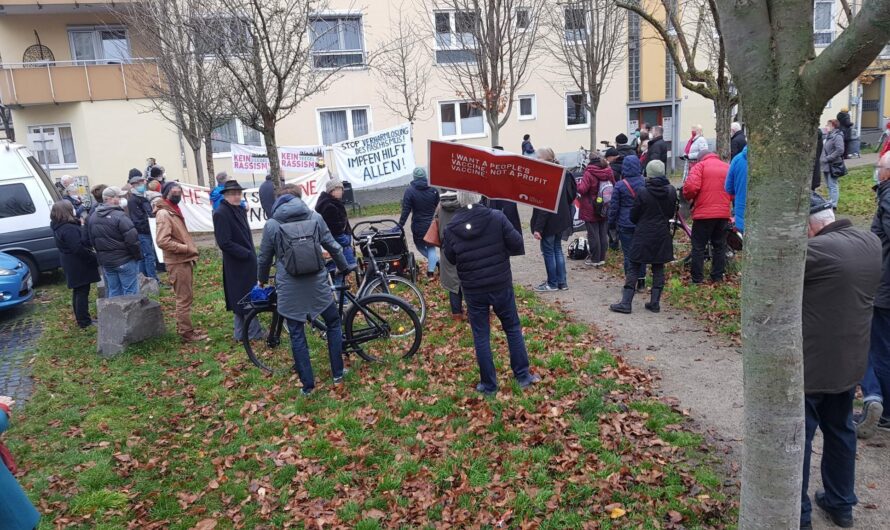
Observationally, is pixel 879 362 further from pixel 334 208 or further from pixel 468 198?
pixel 334 208

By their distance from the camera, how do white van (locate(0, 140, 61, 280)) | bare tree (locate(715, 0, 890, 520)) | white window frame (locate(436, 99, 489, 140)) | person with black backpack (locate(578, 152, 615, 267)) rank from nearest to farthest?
1. bare tree (locate(715, 0, 890, 520))
2. person with black backpack (locate(578, 152, 615, 267))
3. white van (locate(0, 140, 61, 280))
4. white window frame (locate(436, 99, 489, 140))

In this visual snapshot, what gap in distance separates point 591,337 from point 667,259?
1482 mm

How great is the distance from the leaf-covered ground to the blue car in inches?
138

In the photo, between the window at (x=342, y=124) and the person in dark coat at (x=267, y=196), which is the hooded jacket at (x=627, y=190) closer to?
the person in dark coat at (x=267, y=196)

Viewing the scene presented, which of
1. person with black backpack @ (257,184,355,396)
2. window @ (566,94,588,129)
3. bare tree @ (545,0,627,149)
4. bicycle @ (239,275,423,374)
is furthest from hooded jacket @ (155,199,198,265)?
window @ (566,94,588,129)

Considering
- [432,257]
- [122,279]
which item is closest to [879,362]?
[432,257]

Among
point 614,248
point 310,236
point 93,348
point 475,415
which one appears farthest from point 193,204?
point 475,415

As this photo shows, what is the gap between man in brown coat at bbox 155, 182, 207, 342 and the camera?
319 inches

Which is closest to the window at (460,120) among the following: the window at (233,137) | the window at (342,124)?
the window at (342,124)

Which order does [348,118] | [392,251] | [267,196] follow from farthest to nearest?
[348,118], [267,196], [392,251]

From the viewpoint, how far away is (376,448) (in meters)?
5.30

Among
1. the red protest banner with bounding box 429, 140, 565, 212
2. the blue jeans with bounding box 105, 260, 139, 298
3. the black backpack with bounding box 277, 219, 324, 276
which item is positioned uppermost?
the red protest banner with bounding box 429, 140, 565, 212

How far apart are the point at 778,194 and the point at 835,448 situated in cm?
199

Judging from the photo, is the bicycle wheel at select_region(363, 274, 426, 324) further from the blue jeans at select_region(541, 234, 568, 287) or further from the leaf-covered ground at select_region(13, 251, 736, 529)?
the blue jeans at select_region(541, 234, 568, 287)
